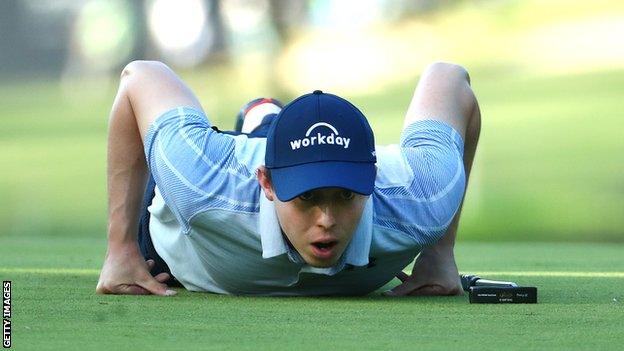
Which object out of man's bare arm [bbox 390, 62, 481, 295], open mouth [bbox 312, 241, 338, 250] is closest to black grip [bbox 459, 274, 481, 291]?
man's bare arm [bbox 390, 62, 481, 295]

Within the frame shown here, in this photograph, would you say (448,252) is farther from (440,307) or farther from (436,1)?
(436,1)

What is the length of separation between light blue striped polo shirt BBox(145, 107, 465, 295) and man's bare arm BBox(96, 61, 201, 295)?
0.54ft

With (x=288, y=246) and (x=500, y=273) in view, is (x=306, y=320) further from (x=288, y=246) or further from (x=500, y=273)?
(x=500, y=273)

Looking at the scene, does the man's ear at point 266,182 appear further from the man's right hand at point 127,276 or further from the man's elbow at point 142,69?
the man's elbow at point 142,69

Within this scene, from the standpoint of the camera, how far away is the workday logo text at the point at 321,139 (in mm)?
3945

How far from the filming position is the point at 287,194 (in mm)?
3914

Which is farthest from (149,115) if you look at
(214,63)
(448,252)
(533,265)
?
(214,63)

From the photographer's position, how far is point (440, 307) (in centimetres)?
422

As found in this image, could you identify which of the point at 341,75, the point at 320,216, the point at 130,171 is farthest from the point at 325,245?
the point at 341,75

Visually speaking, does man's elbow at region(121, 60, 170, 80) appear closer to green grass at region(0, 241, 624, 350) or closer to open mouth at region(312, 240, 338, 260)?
green grass at region(0, 241, 624, 350)

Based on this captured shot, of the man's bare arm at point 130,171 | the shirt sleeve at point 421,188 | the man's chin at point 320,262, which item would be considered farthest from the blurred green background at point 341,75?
the man's chin at point 320,262

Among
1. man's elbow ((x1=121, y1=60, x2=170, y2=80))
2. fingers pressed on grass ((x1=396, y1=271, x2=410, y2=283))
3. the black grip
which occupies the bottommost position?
the black grip

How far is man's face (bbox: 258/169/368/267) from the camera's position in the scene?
3947mm

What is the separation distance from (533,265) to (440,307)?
2436 millimetres
